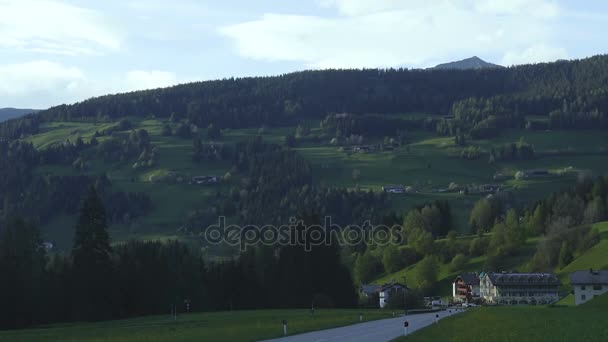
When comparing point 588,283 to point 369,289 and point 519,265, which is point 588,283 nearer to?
point 519,265

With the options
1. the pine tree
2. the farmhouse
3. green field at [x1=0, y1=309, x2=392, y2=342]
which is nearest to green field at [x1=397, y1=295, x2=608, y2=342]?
green field at [x1=0, y1=309, x2=392, y2=342]

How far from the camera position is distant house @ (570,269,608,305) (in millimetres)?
112000

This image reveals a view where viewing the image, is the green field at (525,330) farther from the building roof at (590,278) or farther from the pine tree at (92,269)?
the building roof at (590,278)

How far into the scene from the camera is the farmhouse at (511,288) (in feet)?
468

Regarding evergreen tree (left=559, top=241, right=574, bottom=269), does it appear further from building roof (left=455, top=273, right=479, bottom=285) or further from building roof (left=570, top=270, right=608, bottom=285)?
building roof (left=570, top=270, right=608, bottom=285)

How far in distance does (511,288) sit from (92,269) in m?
85.7

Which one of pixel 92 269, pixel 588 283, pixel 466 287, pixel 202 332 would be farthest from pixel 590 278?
pixel 202 332

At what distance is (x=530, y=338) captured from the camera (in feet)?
133

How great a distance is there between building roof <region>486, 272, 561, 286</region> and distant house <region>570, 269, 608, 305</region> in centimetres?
2426

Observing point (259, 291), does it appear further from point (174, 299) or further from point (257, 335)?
point (257, 335)

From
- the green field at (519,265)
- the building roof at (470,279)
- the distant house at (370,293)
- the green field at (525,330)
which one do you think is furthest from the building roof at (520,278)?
the green field at (525,330)

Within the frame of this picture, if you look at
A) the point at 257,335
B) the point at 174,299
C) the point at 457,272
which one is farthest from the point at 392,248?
the point at 257,335

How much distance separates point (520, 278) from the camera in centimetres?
14862

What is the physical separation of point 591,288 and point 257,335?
7327 centimetres
